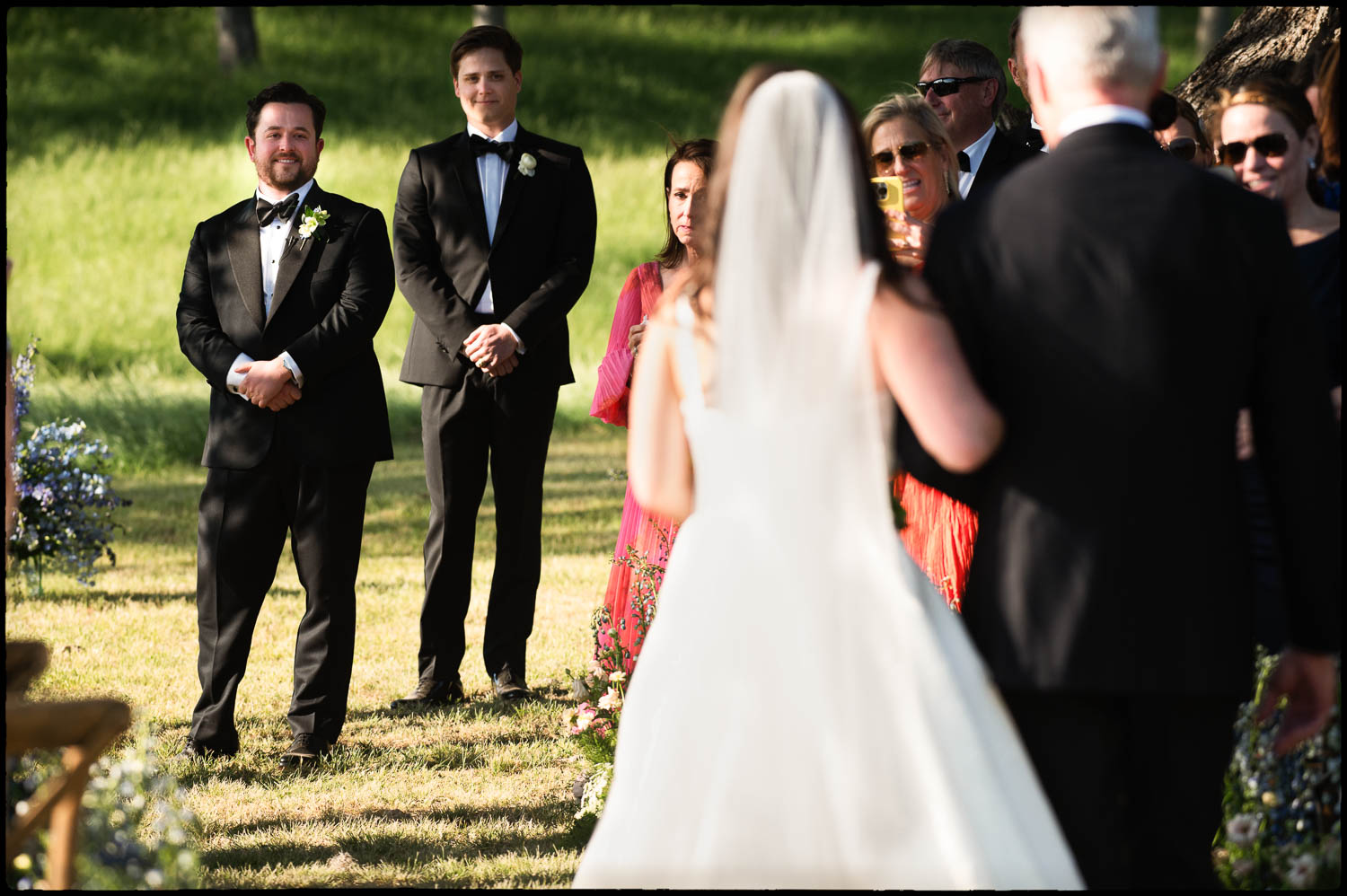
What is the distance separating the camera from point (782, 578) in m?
2.90

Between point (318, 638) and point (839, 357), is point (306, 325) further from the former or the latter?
point (839, 357)

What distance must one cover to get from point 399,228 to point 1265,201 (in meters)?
4.77

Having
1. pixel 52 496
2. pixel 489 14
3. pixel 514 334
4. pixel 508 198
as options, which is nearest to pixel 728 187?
pixel 514 334

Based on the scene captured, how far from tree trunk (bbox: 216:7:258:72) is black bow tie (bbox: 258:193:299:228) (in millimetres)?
23320

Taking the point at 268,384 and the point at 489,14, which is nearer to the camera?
the point at 268,384

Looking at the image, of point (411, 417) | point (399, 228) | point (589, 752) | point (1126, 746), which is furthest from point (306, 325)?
point (411, 417)

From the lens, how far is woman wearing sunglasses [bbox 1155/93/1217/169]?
568 centimetres

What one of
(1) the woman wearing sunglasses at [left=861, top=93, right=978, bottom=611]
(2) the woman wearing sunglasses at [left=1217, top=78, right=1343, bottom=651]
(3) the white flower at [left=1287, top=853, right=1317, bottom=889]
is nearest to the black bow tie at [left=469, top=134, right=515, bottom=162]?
(1) the woman wearing sunglasses at [left=861, top=93, right=978, bottom=611]

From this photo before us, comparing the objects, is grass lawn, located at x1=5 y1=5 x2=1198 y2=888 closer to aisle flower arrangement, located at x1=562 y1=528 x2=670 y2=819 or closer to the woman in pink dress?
aisle flower arrangement, located at x1=562 y1=528 x2=670 y2=819

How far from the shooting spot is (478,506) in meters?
6.79

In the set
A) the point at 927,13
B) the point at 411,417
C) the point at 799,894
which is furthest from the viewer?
the point at 927,13

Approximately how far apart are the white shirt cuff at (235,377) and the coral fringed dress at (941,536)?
2622mm

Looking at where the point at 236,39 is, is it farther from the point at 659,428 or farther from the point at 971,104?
the point at 659,428

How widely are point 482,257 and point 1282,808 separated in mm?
4316
